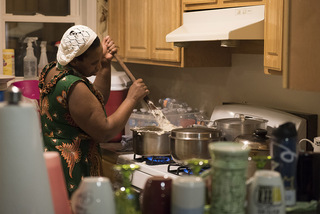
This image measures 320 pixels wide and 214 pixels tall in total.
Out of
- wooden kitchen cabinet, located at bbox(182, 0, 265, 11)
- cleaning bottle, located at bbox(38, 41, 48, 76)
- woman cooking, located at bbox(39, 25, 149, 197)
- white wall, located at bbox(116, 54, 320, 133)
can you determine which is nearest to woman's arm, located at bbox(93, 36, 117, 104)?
woman cooking, located at bbox(39, 25, 149, 197)

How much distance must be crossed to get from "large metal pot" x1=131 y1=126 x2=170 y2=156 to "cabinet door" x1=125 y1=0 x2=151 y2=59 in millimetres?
873

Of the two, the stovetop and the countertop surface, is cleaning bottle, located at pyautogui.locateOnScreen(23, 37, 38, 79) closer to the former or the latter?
the countertop surface

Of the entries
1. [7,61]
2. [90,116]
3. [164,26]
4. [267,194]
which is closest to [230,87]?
[164,26]

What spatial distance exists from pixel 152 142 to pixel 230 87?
0.79 meters

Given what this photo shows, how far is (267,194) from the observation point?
4.24ft

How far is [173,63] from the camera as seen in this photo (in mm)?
3445

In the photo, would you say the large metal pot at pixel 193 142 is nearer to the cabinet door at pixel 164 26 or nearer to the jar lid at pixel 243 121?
the jar lid at pixel 243 121

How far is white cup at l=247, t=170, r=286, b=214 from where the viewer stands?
1.29 m

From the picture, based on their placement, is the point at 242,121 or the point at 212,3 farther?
the point at 212,3

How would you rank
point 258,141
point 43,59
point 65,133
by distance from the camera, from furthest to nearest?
point 43,59 → point 65,133 → point 258,141

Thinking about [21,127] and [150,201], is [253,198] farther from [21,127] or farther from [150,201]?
[21,127]

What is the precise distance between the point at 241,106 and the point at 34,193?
6.87 ft

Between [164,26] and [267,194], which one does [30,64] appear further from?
[267,194]

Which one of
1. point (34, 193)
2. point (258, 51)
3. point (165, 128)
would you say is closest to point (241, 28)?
point (258, 51)
